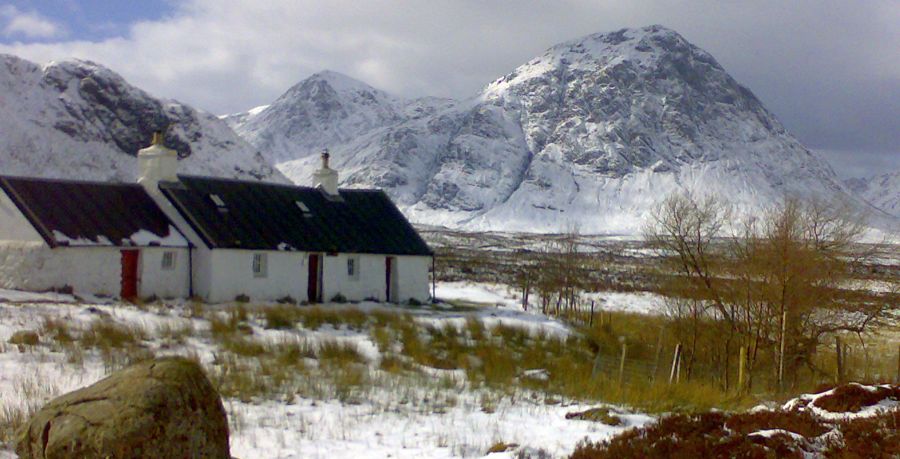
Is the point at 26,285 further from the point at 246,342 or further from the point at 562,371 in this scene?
the point at 562,371

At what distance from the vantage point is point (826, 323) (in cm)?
2686

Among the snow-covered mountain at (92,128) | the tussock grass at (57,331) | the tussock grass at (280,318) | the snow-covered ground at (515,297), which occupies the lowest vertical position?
the snow-covered ground at (515,297)

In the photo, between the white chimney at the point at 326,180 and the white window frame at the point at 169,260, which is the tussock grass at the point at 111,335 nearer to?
the white window frame at the point at 169,260

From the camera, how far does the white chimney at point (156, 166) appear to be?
32.6 meters

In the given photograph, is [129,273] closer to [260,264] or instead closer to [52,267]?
[52,267]

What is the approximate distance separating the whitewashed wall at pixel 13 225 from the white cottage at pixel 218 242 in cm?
5

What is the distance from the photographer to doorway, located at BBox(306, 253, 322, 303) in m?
34.0

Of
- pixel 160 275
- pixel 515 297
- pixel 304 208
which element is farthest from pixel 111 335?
pixel 515 297

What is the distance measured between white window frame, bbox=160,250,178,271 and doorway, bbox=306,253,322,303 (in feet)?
17.6

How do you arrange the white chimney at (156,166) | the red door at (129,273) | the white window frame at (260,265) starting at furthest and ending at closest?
the white chimney at (156,166) → the white window frame at (260,265) → the red door at (129,273)

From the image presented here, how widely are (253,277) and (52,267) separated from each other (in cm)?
713

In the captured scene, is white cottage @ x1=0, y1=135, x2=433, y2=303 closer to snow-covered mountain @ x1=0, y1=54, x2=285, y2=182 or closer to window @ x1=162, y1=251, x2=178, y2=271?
window @ x1=162, y1=251, x2=178, y2=271

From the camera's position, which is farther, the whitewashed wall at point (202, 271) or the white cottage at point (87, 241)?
the whitewashed wall at point (202, 271)

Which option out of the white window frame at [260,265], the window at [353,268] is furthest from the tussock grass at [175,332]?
the window at [353,268]
